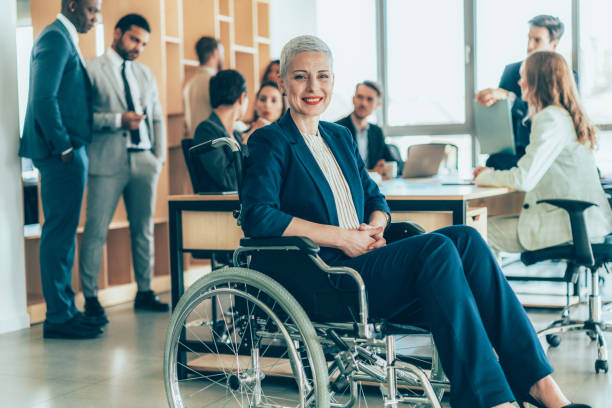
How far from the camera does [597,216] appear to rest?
9.53 ft

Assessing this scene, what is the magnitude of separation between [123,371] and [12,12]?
73.2 inches

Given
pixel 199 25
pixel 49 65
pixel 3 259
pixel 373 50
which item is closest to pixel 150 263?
pixel 3 259

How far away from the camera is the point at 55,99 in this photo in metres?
3.43

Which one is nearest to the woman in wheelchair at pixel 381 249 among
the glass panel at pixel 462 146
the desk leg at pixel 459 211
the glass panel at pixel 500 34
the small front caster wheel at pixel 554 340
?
the desk leg at pixel 459 211

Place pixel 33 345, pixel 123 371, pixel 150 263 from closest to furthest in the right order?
pixel 123 371
pixel 33 345
pixel 150 263

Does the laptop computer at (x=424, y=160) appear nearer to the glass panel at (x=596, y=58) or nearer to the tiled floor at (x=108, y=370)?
the tiled floor at (x=108, y=370)

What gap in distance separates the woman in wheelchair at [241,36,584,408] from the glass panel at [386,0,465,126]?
15.5 ft

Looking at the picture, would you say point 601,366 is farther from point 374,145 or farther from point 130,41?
point 130,41

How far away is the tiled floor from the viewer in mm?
2527

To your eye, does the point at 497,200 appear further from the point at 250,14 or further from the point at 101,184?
the point at 250,14

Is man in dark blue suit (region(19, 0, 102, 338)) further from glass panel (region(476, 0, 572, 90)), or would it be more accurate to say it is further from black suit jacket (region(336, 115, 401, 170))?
glass panel (region(476, 0, 572, 90))

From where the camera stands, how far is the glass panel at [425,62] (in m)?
6.53

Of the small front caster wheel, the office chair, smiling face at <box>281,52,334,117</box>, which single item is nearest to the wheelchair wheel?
smiling face at <box>281,52,334,117</box>

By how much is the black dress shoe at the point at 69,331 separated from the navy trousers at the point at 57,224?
0.03m
